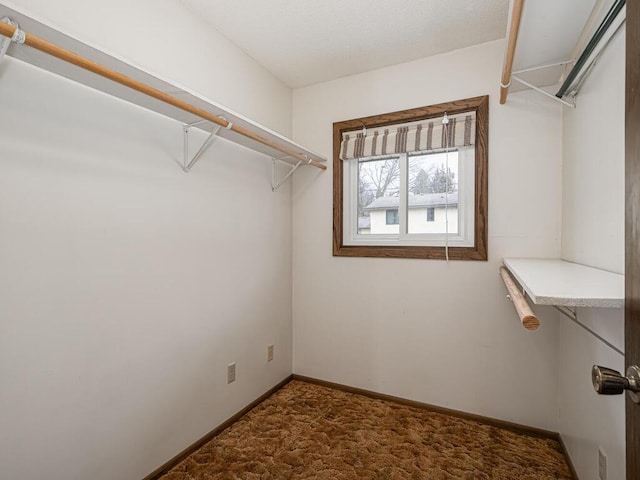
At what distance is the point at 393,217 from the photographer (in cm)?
254

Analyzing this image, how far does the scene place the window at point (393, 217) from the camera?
8.28 feet

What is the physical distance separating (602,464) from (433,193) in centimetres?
170

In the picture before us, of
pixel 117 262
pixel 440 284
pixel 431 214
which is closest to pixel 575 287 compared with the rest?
pixel 440 284

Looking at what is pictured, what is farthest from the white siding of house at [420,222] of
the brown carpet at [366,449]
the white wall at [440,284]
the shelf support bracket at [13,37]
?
the shelf support bracket at [13,37]

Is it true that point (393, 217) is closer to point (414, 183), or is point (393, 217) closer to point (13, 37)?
point (414, 183)

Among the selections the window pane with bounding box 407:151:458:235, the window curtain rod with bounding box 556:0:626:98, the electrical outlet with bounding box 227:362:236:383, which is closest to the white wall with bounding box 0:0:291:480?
the electrical outlet with bounding box 227:362:236:383

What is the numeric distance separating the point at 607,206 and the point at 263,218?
78.9 inches

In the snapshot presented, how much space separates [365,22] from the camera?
1960 millimetres

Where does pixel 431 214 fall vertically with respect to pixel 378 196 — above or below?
below

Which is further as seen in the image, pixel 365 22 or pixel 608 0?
pixel 365 22

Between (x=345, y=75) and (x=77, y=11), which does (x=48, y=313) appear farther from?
(x=345, y=75)

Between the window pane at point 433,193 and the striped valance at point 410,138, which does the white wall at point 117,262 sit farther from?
the window pane at point 433,193

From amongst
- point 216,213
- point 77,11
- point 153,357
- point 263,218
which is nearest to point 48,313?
point 153,357

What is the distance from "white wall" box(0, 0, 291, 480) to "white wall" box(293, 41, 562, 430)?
0.65 meters
